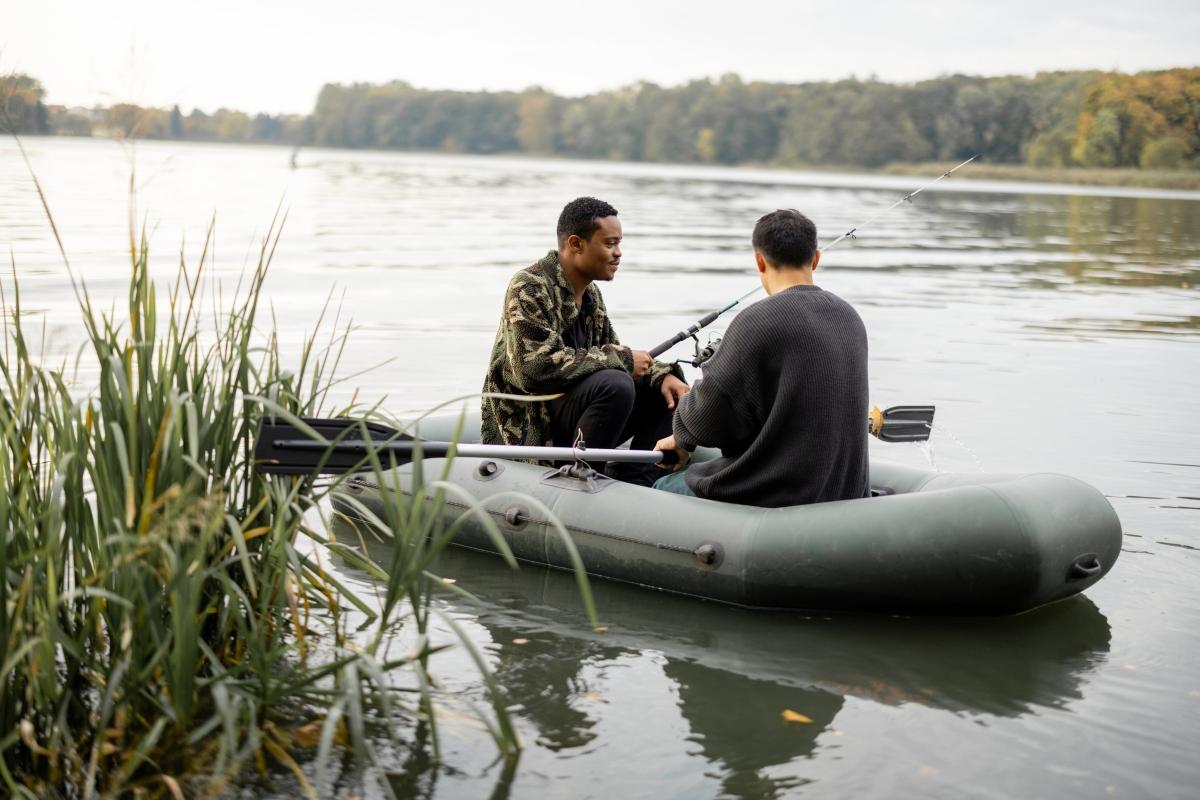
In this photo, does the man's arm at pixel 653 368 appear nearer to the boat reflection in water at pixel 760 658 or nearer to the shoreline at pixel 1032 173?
the boat reflection in water at pixel 760 658

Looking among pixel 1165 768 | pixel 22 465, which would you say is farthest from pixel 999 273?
pixel 22 465

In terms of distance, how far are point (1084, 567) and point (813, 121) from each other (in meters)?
97.2

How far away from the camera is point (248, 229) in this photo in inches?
989

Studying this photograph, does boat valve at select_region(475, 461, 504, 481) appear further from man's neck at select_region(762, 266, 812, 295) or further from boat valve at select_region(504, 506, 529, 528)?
man's neck at select_region(762, 266, 812, 295)

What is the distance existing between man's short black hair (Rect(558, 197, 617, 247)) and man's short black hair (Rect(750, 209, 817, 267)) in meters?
0.97

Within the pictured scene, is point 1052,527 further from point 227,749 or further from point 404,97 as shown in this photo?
point 404,97

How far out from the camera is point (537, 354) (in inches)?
218

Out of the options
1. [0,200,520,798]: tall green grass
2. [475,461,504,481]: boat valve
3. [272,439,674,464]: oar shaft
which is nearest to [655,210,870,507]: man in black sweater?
[272,439,674,464]: oar shaft

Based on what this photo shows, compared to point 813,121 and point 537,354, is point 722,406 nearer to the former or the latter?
point 537,354

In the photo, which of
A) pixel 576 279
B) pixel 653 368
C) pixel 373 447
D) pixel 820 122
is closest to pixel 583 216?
pixel 576 279

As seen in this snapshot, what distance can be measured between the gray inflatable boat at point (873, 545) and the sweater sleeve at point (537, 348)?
1.71 ft

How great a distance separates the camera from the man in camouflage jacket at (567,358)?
5562 mm

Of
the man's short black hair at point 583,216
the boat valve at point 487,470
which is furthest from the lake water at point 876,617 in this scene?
the man's short black hair at point 583,216

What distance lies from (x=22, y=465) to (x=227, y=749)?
3.07 feet
